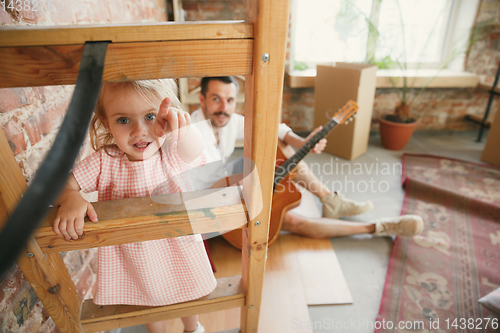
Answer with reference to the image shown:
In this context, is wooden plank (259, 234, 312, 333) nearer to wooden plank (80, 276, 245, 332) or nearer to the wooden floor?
the wooden floor

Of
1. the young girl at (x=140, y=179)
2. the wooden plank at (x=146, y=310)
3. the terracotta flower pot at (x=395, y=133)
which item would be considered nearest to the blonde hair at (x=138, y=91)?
the young girl at (x=140, y=179)

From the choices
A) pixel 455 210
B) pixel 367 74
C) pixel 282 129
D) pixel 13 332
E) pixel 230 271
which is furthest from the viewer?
pixel 367 74

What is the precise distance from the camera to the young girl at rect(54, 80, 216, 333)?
589 mm

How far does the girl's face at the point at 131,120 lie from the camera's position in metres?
0.58

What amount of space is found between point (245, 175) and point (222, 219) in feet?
0.30

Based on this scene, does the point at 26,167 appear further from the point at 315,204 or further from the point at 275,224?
the point at 315,204

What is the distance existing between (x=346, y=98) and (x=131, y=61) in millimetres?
2223

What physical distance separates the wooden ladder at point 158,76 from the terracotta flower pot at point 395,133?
247cm

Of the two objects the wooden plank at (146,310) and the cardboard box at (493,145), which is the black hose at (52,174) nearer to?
the wooden plank at (146,310)

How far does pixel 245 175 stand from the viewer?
0.53 meters

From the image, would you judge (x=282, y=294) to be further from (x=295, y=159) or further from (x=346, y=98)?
(x=346, y=98)

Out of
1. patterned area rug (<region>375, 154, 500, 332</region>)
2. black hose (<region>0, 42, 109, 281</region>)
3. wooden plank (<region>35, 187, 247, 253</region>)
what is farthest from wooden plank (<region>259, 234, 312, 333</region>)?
black hose (<region>0, 42, 109, 281</region>)

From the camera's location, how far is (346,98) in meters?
2.35

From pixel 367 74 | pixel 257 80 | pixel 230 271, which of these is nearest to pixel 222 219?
pixel 257 80
